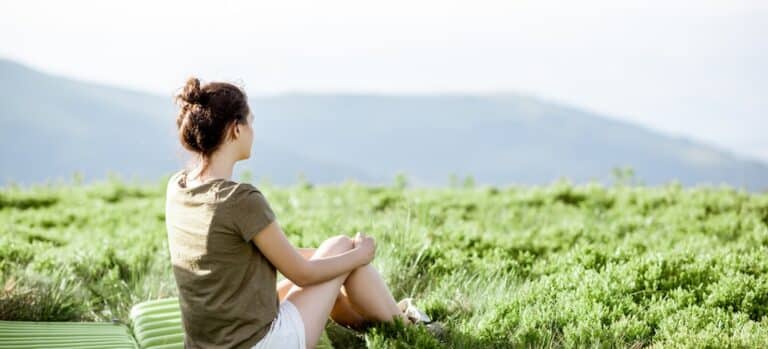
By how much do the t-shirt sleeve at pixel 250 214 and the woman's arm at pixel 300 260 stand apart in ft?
0.13

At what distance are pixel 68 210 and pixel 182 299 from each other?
694cm

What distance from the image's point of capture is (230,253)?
4.10 meters

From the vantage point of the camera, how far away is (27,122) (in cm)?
9150

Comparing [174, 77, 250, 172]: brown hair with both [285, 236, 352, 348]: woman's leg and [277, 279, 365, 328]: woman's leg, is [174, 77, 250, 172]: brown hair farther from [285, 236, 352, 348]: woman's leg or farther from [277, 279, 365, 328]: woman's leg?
[277, 279, 365, 328]: woman's leg

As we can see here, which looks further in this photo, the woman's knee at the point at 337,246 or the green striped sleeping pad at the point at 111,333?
the green striped sleeping pad at the point at 111,333

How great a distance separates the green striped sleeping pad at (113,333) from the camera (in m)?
5.02

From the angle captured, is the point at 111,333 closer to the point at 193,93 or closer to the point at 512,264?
the point at 193,93

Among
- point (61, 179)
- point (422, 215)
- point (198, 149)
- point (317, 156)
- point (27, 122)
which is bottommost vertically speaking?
point (317, 156)

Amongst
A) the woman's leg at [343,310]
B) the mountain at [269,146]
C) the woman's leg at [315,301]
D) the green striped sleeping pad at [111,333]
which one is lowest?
the mountain at [269,146]

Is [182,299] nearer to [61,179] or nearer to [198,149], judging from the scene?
[198,149]

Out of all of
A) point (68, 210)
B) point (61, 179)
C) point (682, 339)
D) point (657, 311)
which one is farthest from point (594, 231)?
point (61, 179)

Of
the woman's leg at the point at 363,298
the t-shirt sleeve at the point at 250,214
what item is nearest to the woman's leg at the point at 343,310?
the woman's leg at the point at 363,298

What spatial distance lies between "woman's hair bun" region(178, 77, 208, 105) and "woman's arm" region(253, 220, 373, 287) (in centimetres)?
73

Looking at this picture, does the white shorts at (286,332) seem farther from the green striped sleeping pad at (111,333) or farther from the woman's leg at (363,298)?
the green striped sleeping pad at (111,333)
